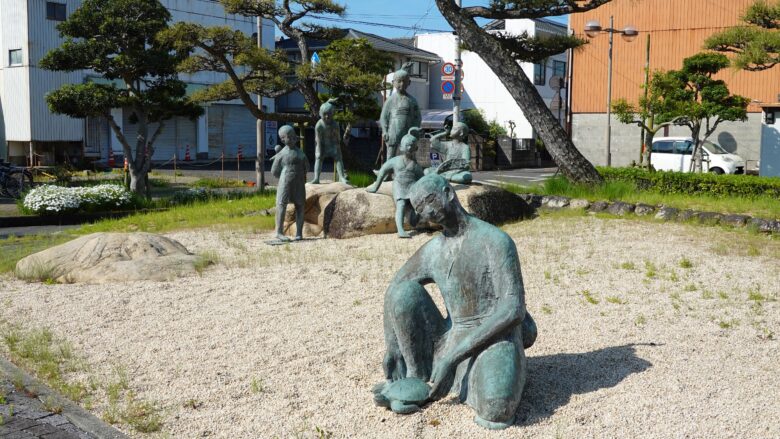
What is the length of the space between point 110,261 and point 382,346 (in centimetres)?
407

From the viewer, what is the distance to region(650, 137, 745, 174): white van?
21812 millimetres

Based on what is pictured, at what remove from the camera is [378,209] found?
10.4 metres

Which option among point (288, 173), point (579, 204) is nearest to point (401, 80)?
point (288, 173)

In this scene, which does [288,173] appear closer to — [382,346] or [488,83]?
[382,346]

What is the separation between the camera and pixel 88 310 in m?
Answer: 6.52

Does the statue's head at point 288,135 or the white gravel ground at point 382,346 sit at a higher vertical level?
the statue's head at point 288,135

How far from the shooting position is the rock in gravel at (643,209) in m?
11.1

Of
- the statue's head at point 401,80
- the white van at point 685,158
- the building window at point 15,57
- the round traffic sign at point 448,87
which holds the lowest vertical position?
the white van at point 685,158

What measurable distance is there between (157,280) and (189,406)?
3612 millimetres

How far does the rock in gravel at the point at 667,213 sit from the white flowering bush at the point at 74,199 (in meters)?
10.2

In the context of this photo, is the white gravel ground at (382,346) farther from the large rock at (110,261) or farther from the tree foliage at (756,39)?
the tree foliage at (756,39)

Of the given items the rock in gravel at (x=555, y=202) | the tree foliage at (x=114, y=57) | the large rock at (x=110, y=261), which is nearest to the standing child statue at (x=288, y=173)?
the large rock at (x=110, y=261)

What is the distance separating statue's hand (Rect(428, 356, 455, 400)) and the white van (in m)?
19.1

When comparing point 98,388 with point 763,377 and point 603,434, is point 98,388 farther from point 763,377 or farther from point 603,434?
point 763,377
